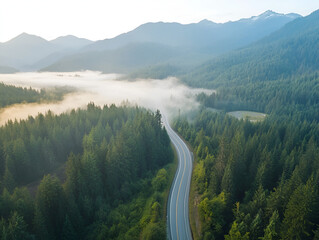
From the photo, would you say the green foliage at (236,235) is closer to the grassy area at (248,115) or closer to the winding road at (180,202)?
the winding road at (180,202)

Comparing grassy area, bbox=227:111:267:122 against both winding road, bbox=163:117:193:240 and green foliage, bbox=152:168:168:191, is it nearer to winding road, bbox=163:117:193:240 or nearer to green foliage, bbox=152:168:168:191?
winding road, bbox=163:117:193:240

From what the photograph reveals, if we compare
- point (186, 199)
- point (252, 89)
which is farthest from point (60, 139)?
point (252, 89)

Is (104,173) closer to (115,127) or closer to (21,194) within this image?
(21,194)

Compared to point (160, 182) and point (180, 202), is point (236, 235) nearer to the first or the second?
point (180, 202)

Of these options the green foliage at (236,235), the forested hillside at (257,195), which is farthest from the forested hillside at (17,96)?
the green foliage at (236,235)

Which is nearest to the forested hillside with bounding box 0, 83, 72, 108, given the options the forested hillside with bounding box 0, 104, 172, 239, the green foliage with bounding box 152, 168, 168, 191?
the forested hillside with bounding box 0, 104, 172, 239

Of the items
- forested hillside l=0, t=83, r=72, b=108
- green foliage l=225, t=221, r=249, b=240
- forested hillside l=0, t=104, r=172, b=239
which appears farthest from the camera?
forested hillside l=0, t=83, r=72, b=108
